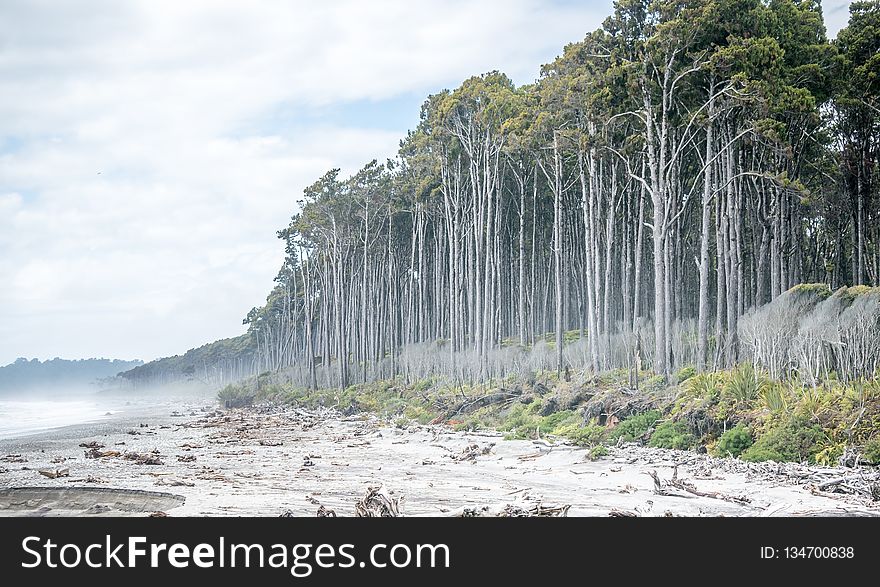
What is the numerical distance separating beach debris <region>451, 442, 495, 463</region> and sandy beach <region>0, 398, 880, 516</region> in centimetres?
5

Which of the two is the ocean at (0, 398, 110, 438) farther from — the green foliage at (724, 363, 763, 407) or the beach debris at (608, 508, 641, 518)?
the beach debris at (608, 508, 641, 518)

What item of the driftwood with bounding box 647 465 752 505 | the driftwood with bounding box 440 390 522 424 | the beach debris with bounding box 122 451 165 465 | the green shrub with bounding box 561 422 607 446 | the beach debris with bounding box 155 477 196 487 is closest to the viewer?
the driftwood with bounding box 647 465 752 505

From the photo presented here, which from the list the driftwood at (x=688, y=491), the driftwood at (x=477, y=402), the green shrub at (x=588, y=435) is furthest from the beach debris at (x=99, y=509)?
the driftwood at (x=477, y=402)

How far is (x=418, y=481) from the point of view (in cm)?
1176

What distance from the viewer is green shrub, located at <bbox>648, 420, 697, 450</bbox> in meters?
13.7

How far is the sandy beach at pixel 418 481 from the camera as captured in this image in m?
9.07

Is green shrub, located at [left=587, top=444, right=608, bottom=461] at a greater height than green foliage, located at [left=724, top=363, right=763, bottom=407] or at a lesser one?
lesser

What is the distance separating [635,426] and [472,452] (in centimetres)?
318

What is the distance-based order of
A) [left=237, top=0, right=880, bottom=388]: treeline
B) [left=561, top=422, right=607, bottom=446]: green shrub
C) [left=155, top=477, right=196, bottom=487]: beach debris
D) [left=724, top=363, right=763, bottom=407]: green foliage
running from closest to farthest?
1. [left=155, top=477, right=196, bottom=487]: beach debris
2. [left=724, top=363, right=763, bottom=407]: green foliage
3. [left=561, top=422, right=607, bottom=446]: green shrub
4. [left=237, top=0, right=880, bottom=388]: treeline

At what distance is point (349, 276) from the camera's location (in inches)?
1973

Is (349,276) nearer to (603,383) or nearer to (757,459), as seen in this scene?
(603,383)

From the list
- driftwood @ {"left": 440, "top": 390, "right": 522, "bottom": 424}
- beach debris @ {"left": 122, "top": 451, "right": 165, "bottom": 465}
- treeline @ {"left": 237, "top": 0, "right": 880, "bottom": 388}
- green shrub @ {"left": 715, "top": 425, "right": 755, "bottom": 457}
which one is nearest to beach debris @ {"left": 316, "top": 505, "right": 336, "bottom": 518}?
green shrub @ {"left": 715, "top": 425, "right": 755, "bottom": 457}

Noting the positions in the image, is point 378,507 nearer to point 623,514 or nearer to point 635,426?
point 623,514
